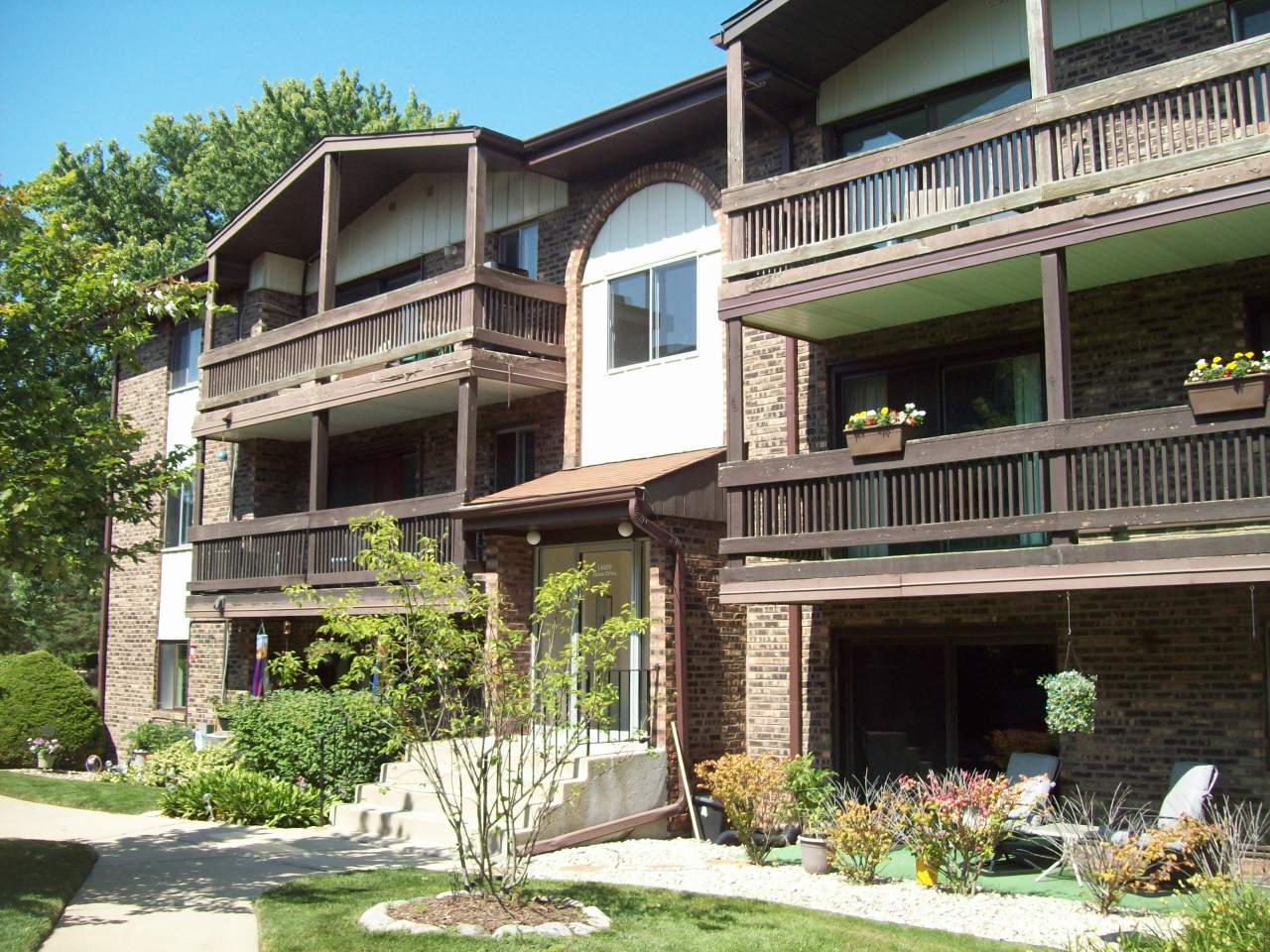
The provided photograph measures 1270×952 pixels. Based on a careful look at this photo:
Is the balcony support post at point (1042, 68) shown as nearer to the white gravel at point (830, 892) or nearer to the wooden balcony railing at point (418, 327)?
the white gravel at point (830, 892)

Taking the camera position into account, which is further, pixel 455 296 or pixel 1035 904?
pixel 455 296

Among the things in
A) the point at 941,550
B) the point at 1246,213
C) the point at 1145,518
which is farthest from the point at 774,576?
the point at 1246,213

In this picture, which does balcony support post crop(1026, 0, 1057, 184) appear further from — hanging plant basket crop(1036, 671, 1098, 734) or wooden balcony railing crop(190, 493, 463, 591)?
wooden balcony railing crop(190, 493, 463, 591)

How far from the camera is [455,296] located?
53.7 feet

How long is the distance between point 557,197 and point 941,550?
801cm

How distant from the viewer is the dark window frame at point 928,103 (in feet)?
42.7

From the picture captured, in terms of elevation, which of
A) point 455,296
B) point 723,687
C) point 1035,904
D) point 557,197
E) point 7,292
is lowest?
point 1035,904

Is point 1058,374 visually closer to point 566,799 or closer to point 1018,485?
point 1018,485

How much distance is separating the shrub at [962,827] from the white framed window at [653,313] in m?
7.20

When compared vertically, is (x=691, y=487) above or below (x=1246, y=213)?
below

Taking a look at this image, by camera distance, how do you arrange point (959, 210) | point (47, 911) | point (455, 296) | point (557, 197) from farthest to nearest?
1. point (557, 197)
2. point (455, 296)
3. point (959, 210)
4. point (47, 911)

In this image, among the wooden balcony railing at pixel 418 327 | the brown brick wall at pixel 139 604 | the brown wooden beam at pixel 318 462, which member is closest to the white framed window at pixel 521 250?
the wooden balcony railing at pixel 418 327

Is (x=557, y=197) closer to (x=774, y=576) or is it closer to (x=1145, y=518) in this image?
(x=774, y=576)

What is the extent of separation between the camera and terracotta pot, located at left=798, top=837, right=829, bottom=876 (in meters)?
10.8
